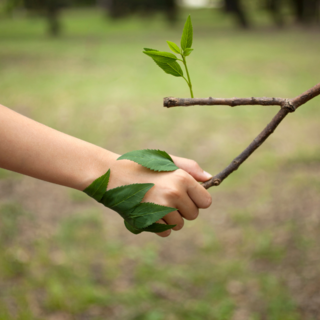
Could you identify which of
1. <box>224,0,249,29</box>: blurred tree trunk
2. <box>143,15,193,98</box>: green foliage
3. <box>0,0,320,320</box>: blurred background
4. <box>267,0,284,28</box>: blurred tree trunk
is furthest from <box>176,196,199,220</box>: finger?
<box>267,0,284,28</box>: blurred tree trunk

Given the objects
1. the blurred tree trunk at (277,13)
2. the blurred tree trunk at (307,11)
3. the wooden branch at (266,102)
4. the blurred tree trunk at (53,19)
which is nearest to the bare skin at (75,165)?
the wooden branch at (266,102)

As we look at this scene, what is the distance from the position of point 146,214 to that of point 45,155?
469 millimetres

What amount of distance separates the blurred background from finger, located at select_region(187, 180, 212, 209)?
6.81 feet

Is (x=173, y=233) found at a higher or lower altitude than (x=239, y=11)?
lower

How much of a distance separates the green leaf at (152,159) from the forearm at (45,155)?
153 millimetres

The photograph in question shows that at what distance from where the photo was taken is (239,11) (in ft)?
66.5

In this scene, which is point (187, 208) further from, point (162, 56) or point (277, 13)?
point (277, 13)

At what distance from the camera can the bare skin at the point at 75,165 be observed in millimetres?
1183

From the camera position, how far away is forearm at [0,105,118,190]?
3.94ft

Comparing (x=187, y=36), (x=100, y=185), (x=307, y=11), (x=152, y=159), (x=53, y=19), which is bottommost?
(x=53, y=19)

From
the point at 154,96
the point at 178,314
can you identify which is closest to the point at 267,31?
the point at 154,96

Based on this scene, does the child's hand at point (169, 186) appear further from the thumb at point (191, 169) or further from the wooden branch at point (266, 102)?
the wooden branch at point (266, 102)

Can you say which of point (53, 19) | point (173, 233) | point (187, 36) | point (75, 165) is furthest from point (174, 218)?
point (53, 19)

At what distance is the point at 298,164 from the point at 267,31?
15913 millimetres
